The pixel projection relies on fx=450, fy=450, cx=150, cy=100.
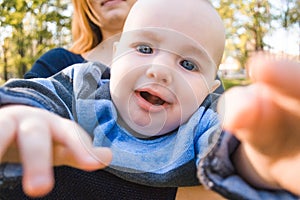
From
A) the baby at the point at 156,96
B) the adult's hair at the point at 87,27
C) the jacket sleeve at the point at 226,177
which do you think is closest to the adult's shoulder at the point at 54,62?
the adult's hair at the point at 87,27

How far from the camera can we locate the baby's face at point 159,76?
416 mm

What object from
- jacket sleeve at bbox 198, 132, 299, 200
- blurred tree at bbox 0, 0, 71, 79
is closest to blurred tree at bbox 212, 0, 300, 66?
jacket sleeve at bbox 198, 132, 299, 200

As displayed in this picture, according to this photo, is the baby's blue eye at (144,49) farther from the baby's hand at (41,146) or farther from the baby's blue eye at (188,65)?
the baby's hand at (41,146)

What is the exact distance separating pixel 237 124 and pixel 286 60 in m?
0.04

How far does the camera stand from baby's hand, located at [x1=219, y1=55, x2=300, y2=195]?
219mm

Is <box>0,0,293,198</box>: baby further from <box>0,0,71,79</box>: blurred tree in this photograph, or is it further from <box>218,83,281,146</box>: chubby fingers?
<box>0,0,71,79</box>: blurred tree

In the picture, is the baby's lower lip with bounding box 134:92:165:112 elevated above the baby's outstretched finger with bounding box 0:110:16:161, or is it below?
below

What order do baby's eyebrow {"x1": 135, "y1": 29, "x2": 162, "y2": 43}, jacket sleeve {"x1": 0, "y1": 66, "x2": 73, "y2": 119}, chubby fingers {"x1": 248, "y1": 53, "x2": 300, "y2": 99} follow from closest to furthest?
chubby fingers {"x1": 248, "y1": 53, "x2": 300, "y2": 99}
jacket sleeve {"x1": 0, "y1": 66, "x2": 73, "y2": 119}
baby's eyebrow {"x1": 135, "y1": 29, "x2": 162, "y2": 43}

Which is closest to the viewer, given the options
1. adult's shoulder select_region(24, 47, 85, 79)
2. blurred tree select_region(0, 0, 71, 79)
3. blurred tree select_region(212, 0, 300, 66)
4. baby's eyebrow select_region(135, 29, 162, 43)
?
baby's eyebrow select_region(135, 29, 162, 43)

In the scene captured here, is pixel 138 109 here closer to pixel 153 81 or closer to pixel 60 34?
pixel 153 81

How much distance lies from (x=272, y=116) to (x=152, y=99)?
208 mm

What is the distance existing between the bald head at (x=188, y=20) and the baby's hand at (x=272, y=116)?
202 millimetres

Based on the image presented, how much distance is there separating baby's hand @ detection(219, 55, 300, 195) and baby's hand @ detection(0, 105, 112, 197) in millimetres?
85

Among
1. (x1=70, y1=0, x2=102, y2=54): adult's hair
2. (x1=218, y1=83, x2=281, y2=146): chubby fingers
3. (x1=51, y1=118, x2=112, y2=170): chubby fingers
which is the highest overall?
(x1=218, y1=83, x2=281, y2=146): chubby fingers
